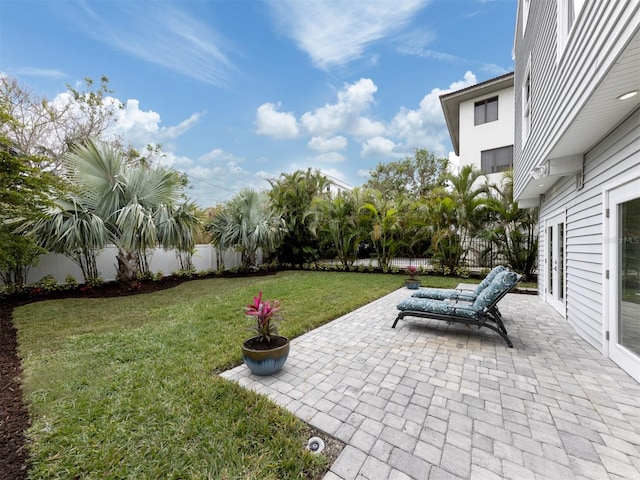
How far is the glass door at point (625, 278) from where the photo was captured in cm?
283

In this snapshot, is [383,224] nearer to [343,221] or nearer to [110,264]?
[343,221]

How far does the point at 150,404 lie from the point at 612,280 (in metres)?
5.29

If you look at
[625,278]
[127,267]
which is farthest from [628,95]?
[127,267]

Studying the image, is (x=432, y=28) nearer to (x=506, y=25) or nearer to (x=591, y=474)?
(x=506, y=25)

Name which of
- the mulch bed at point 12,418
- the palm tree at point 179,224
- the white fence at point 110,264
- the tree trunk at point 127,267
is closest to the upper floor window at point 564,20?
the mulch bed at point 12,418

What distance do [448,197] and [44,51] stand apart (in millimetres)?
13170

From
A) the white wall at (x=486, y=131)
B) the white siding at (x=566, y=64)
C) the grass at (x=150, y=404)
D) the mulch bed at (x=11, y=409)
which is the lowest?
the mulch bed at (x=11, y=409)

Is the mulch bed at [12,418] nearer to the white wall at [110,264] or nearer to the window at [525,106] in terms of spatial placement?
the white wall at [110,264]

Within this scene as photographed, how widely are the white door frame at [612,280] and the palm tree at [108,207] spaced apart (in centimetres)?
873

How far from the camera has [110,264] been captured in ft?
28.3

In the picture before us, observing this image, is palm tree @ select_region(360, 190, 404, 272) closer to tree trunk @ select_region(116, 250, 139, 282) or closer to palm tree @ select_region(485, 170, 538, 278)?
palm tree @ select_region(485, 170, 538, 278)

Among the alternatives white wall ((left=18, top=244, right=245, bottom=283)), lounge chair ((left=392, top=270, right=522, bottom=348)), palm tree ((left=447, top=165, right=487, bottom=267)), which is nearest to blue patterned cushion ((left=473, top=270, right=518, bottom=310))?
lounge chair ((left=392, top=270, right=522, bottom=348))

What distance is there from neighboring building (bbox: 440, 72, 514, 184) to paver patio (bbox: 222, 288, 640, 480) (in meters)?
11.3

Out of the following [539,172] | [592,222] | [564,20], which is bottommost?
[592,222]
